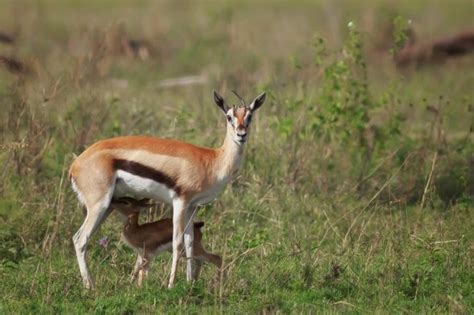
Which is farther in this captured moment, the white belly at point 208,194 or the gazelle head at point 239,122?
the white belly at point 208,194

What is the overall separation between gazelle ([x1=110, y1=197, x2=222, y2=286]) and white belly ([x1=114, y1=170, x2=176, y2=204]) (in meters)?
0.17

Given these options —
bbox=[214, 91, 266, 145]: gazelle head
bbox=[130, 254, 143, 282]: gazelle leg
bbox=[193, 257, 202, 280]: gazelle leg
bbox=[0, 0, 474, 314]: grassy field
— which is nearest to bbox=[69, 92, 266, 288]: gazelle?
bbox=[214, 91, 266, 145]: gazelle head

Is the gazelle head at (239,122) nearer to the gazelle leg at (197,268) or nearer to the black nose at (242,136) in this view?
the black nose at (242,136)

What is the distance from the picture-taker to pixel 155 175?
786 centimetres

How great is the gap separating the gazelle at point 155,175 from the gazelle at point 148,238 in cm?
9

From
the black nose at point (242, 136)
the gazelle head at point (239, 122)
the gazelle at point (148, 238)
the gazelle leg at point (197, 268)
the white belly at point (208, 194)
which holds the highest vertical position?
the gazelle head at point (239, 122)

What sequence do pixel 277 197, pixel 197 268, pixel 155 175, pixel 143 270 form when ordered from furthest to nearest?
pixel 277 197 → pixel 197 268 → pixel 155 175 → pixel 143 270

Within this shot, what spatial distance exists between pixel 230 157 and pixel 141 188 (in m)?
0.70

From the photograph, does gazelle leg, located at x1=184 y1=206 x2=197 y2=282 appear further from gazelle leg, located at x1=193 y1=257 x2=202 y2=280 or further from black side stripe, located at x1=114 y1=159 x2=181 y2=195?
black side stripe, located at x1=114 y1=159 x2=181 y2=195

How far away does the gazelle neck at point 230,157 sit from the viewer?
8.07 m

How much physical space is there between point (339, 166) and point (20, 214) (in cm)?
326

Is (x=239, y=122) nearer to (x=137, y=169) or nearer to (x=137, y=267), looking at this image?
(x=137, y=169)

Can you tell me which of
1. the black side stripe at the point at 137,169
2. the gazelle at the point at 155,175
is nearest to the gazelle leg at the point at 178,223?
the gazelle at the point at 155,175

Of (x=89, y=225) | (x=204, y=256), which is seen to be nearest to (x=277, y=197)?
(x=204, y=256)
